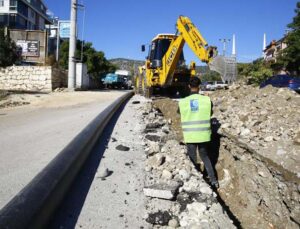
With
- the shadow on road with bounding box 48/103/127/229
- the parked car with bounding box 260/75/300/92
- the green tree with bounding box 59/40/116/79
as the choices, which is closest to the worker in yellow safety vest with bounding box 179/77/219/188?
the shadow on road with bounding box 48/103/127/229

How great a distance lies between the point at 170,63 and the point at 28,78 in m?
9.85

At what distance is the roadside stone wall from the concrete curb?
18076 millimetres

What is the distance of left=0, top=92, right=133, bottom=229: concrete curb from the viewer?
2.69 m

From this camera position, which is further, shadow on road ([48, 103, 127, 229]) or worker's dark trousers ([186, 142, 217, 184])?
worker's dark trousers ([186, 142, 217, 184])

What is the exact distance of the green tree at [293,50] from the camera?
111 ft

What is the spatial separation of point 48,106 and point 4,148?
8.71 meters

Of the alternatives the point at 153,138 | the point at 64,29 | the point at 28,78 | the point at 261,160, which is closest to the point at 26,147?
the point at 153,138

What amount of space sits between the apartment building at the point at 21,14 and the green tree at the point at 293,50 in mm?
52017

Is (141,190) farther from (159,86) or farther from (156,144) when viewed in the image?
(159,86)

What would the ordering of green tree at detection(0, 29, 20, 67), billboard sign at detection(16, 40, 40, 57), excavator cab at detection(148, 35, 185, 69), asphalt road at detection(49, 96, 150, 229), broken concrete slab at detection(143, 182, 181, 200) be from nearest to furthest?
asphalt road at detection(49, 96, 150, 229), broken concrete slab at detection(143, 182, 181, 200), excavator cab at detection(148, 35, 185, 69), green tree at detection(0, 29, 20, 67), billboard sign at detection(16, 40, 40, 57)

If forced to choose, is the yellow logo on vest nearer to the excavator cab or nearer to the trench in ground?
the trench in ground

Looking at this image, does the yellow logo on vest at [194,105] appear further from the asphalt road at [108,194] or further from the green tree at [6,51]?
the green tree at [6,51]

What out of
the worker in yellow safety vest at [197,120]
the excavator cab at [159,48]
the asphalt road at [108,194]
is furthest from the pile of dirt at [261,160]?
the excavator cab at [159,48]

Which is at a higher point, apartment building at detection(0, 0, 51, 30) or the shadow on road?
apartment building at detection(0, 0, 51, 30)
